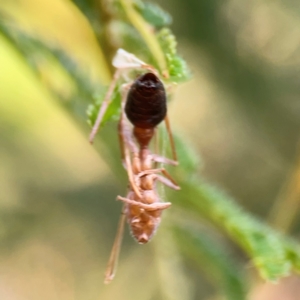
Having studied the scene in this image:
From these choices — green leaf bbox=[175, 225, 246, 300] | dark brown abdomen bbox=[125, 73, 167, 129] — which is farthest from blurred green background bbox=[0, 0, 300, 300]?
dark brown abdomen bbox=[125, 73, 167, 129]

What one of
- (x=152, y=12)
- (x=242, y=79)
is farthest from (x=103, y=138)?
(x=242, y=79)

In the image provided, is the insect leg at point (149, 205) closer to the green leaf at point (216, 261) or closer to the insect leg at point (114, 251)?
the insect leg at point (114, 251)

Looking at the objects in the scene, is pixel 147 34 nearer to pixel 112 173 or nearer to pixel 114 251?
pixel 114 251

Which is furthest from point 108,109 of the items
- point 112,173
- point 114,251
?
point 112,173

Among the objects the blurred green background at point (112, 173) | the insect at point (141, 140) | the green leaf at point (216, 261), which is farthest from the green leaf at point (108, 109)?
the blurred green background at point (112, 173)

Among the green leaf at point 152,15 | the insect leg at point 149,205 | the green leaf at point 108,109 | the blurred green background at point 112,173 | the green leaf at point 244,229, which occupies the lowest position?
the blurred green background at point 112,173

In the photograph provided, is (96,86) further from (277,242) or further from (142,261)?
(142,261)

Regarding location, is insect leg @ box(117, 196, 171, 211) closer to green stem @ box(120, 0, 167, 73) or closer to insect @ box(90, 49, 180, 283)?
insect @ box(90, 49, 180, 283)
